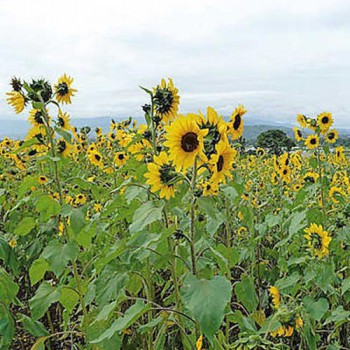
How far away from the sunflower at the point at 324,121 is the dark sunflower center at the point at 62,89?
217cm

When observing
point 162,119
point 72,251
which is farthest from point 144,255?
point 162,119

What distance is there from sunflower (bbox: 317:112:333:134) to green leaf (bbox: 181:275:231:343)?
2.71 metres

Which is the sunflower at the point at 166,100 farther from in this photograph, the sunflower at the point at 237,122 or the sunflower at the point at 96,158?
the sunflower at the point at 96,158

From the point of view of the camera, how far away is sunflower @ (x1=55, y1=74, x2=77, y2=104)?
2.59 metres

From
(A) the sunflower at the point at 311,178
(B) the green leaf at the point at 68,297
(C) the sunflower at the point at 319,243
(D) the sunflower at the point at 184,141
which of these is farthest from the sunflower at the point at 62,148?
(A) the sunflower at the point at 311,178

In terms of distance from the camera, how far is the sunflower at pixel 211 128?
5.35ft

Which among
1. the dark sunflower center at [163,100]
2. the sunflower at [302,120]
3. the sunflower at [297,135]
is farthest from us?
the sunflower at [297,135]

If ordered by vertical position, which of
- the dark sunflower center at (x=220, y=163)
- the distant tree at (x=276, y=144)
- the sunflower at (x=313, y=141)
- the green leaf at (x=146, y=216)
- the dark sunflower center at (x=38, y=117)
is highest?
the dark sunflower center at (x=38, y=117)

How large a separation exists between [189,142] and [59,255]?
80 centimetres

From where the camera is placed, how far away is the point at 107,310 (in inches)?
68.6

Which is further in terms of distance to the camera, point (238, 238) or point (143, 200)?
point (238, 238)

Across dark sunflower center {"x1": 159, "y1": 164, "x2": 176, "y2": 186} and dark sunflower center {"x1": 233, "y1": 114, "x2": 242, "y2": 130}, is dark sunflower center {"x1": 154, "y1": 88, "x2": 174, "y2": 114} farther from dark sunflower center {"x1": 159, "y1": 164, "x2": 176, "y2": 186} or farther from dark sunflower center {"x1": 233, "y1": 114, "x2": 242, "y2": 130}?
dark sunflower center {"x1": 159, "y1": 164, "x2": 176, "y2": 186}

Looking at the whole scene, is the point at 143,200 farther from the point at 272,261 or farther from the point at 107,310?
the point at 272,261

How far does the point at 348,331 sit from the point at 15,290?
2.40 m
